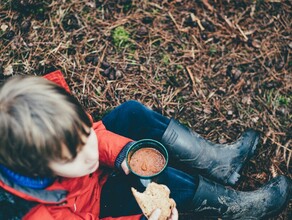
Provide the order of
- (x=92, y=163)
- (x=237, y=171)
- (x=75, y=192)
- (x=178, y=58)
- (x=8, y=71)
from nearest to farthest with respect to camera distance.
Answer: (x=92, y=163) → (x=75, y=192) → (x=237, y=171) → (x=8, y=71) → (x=178, y=58)

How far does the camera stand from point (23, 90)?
154 cm

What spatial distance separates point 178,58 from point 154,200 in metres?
1.36

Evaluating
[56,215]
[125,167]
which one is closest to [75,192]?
[56,215]

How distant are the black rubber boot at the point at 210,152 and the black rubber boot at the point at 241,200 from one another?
5.2 inches

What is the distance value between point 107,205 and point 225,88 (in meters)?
1.29

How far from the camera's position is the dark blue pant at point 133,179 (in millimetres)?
2273

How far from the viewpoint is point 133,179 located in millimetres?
2238

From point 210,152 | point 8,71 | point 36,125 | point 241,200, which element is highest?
point 36,125

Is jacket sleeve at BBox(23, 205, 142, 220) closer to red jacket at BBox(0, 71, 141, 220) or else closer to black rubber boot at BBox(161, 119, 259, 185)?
red jacket at BBox(0, 71, 141, 220)

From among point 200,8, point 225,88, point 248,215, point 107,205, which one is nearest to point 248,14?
point 200,8

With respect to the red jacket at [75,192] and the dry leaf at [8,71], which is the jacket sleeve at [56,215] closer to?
the red jacket at [75,192]

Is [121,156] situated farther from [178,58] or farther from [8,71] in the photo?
[8,71]

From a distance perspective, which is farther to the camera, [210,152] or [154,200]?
[210,152]

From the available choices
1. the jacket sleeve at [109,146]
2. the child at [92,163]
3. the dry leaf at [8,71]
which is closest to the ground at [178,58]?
the dry leaf at [8,71]
